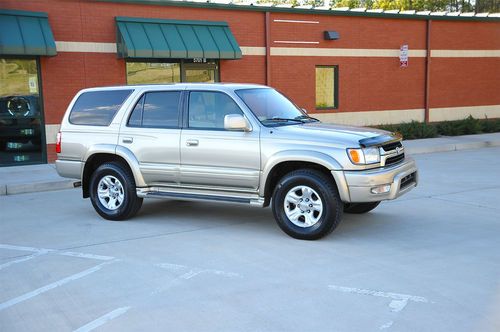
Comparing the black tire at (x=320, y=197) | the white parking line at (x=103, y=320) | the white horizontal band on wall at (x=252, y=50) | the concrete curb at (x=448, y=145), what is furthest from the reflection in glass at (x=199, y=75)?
the white parking line at (x=103, y=320)

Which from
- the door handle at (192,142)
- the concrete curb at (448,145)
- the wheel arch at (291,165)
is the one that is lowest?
the concrete curb at (448,145)

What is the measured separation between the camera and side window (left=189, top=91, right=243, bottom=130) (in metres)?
7.35

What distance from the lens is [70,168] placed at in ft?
27.5

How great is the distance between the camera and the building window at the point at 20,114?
43.1 ft

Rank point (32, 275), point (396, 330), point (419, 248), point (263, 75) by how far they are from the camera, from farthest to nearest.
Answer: point (263, 75)
point (419, 248)
point (32, 275)
point (396, 330)

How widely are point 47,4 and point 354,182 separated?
1015cm

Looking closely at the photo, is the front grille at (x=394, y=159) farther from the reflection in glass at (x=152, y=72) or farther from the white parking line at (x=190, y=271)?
the reflection in glass at (x=152, y=72)

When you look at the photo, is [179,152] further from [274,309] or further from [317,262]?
[274,309]

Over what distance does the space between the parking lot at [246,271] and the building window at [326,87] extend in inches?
375

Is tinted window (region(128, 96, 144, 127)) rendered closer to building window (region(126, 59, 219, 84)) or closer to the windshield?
the windshield

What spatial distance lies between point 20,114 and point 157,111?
6927 millimetres

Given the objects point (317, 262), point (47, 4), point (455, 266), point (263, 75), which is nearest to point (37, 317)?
point (317, 262)

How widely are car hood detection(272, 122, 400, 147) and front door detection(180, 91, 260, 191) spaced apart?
41 cm

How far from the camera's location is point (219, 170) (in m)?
7.24
